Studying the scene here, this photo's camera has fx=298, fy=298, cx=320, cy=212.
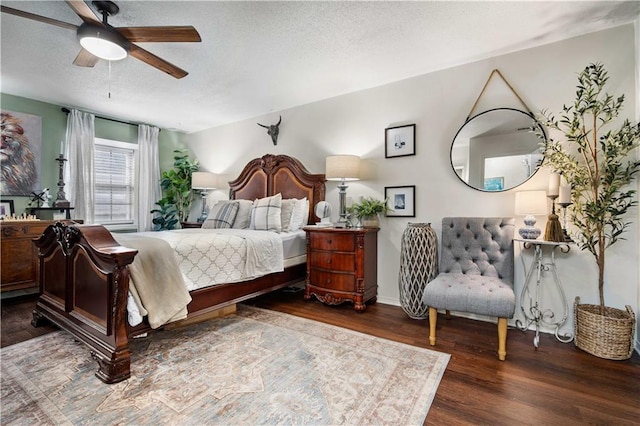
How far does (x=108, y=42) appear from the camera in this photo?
203cm

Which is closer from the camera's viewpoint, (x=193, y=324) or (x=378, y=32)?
(x=378, y=32)

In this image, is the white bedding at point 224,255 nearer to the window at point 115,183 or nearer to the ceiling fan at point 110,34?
the ceiling fan at point 110,34

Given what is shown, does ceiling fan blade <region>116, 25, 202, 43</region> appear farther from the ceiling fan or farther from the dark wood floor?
the dark wood floor

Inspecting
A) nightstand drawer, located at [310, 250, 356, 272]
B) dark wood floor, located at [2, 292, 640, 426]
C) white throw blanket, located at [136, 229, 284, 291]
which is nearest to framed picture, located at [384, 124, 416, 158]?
nightstand drawer, located at [310, 250, 356, 272]

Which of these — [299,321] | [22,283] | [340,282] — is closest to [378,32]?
[340,282]

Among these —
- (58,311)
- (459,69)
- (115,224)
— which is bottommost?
(58,311)

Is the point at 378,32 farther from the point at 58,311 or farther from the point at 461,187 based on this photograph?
the point at 58,311

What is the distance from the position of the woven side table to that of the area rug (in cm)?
64

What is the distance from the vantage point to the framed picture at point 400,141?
3270 mm

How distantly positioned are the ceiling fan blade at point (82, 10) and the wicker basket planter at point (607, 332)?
3.91 meters

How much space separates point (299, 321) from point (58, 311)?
1964 mm

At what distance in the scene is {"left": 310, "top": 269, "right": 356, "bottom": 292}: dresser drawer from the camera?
314cm

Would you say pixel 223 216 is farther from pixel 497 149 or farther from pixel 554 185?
pixel 554 185

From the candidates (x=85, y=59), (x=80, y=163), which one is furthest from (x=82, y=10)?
(x=80, y=163)
